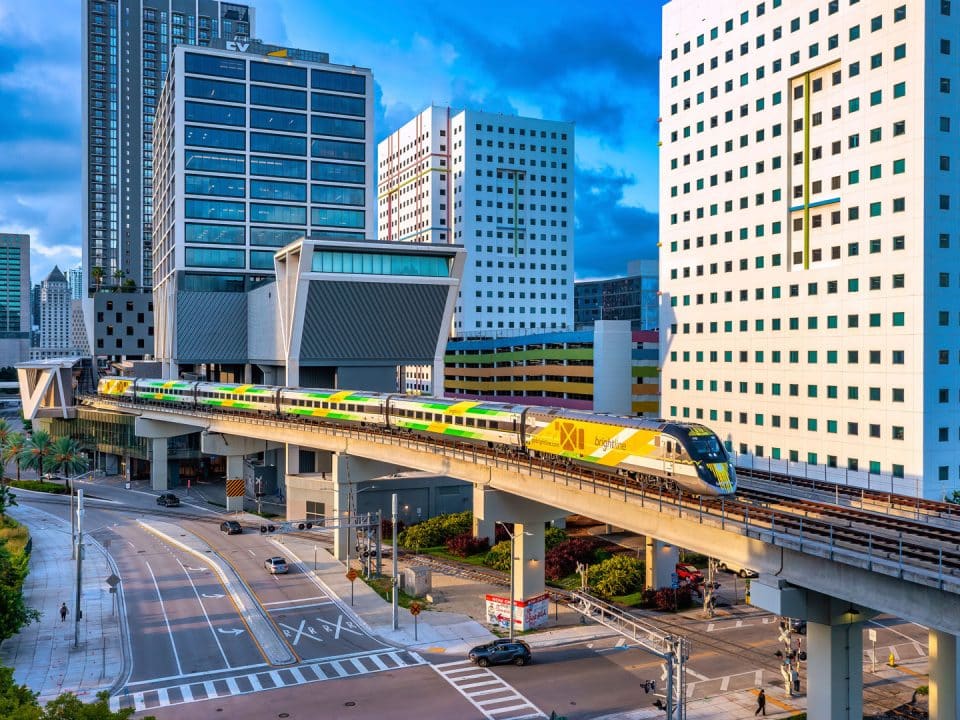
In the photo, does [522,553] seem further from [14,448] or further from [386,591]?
[14,448]

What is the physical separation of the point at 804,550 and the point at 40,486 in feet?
323

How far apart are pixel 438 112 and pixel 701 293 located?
118 meters

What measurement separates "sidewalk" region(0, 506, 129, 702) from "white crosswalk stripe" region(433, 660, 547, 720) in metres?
17.4

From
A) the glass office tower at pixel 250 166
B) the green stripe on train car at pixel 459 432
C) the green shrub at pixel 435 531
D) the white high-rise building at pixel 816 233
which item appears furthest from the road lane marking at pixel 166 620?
the glass office tower at pixel 250 166

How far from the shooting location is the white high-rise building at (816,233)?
6169cm

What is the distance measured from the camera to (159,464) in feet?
336

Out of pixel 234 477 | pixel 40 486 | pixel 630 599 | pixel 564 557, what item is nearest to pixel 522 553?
pixel 630 599

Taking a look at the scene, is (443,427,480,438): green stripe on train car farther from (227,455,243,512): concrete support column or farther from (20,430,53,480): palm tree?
(20,430,53,480): palm tree

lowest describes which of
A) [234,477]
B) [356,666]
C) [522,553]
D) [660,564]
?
[356,666]

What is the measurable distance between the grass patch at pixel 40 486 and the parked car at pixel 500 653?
75237 mm

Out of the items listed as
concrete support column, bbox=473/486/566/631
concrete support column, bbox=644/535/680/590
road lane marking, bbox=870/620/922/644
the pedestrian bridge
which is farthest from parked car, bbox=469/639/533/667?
road lane marking, bbox=870/620/922/644

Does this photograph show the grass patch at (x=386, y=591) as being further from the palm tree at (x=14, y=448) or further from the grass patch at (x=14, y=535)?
the palm tree at (x=14, y=448)

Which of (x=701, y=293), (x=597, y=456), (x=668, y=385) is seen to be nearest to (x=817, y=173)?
(x=701, y=293)

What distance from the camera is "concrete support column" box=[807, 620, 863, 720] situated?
32750 mm
